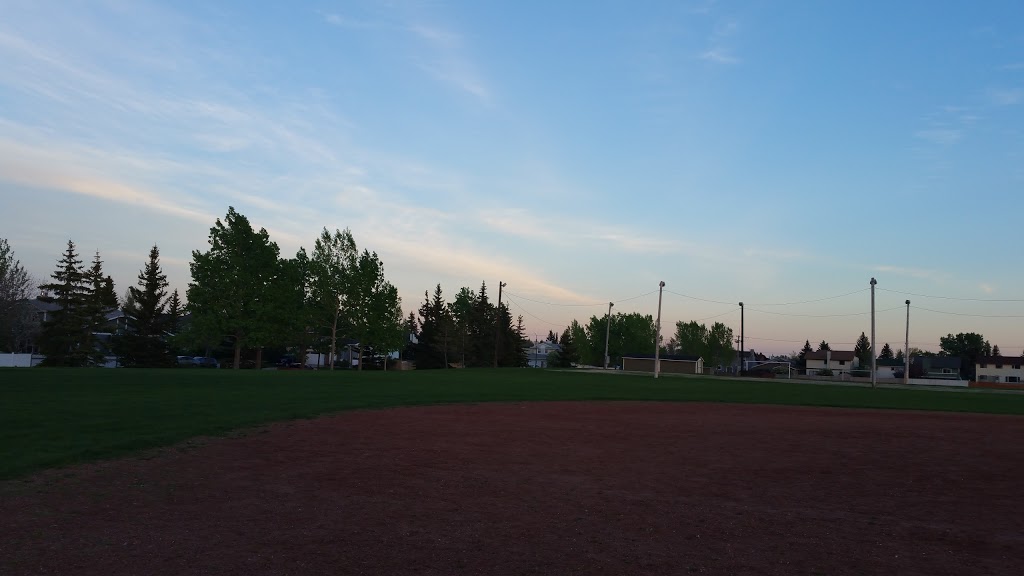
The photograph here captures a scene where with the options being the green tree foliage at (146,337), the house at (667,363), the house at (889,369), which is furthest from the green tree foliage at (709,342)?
the green tree foliage at (146,337)

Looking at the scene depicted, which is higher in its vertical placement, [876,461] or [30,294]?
[30,294]

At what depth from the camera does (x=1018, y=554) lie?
8.40 meters

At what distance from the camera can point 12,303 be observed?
226ft

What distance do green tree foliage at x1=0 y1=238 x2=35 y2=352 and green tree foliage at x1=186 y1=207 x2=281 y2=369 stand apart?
17.6 m

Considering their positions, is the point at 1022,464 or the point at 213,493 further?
the point at 1022,464

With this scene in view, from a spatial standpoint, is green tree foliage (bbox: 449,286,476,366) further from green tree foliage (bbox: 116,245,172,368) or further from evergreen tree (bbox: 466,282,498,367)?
green tree foliage (bbox: 116,245,172,368)

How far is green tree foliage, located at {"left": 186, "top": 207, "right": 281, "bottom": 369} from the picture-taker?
226ft

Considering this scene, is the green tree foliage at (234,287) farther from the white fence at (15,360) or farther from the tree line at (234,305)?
the white fence at (15,360)

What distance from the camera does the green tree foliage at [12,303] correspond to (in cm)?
6831

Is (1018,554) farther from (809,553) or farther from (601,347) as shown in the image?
(601,347)

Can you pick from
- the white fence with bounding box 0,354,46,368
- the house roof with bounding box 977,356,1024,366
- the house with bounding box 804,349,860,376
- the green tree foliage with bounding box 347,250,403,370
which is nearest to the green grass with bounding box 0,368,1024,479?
the white fence with bounding box 0,354,46,368

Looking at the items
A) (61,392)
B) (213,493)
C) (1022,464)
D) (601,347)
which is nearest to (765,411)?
(1022,464)

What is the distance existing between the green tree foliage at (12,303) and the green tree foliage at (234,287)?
57.7 feet

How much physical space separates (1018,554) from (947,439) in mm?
14101
